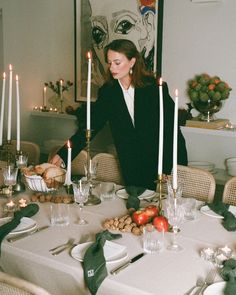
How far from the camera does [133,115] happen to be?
2928mm

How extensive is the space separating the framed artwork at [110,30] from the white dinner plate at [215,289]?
265 centimetres

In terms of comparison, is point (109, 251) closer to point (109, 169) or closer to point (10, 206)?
point (10, 206)

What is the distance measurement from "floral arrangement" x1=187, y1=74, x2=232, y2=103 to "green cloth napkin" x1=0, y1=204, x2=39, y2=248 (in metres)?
1.79

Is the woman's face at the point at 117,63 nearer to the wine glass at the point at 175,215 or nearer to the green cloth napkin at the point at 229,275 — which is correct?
the wine glass at the point at 175,215

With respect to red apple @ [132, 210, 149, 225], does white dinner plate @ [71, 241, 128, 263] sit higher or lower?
lower

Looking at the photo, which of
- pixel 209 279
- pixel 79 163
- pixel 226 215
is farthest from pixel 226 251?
pixel 79 163

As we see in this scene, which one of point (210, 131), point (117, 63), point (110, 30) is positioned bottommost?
point (210, 131)

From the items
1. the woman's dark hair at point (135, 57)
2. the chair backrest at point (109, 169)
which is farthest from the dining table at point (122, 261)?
the woman's dark hair at point (135, 57)

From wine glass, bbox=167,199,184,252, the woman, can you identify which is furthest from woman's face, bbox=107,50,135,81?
wine glass, bbox=167,199,184,252

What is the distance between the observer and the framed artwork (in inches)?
152

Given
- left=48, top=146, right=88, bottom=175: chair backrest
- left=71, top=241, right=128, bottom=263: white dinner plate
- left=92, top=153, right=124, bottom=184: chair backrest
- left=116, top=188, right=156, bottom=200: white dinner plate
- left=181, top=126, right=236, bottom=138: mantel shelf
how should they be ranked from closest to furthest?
left=71, top=241, right=128, bottom=263: white dinner plate → left=116, top=188, right=156, bottom=200: white dinner plate → left=92, top=153, right=124, bottom=184: chair backrest → left=48, top=146, right=88, bottom=175: chair backrest → left=181, top=126, right=236, bottom=138: mantel shelf

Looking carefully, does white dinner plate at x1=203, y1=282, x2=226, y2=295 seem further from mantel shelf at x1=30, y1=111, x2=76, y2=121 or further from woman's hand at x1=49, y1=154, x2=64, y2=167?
mantel shelf at x1=30, y1=111, x2=76, y2=121

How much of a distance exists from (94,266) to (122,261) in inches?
5.2

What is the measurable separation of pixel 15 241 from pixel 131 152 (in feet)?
4.19
